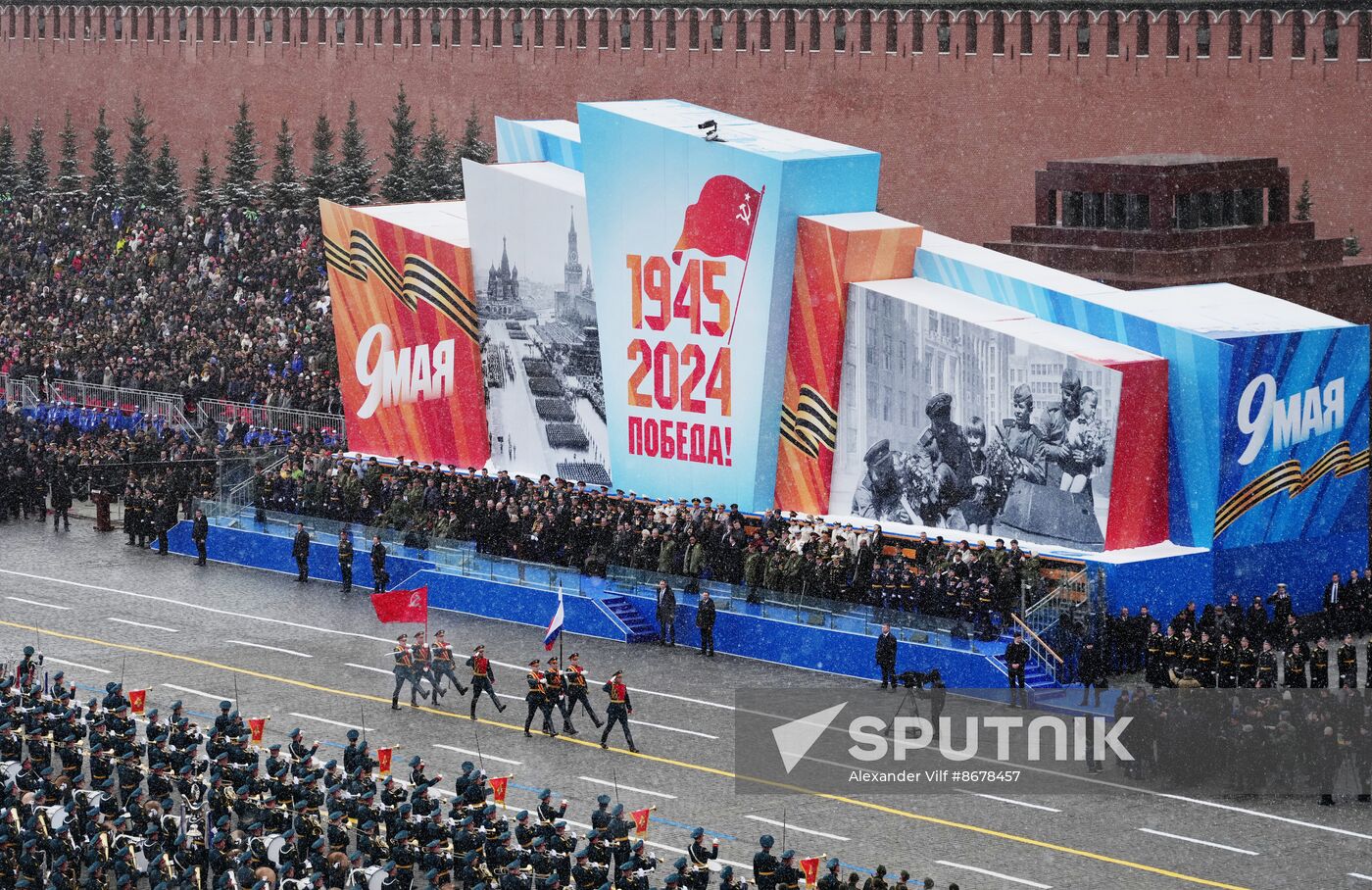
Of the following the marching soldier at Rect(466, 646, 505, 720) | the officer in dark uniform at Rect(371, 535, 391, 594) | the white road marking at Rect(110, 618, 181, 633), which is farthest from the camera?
the officer in dark uniform at Rect(371, 535, 391, 594)

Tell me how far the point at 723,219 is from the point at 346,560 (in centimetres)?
958

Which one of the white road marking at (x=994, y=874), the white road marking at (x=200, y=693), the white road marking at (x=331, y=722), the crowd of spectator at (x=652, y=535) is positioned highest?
the crowd of spectator at (x=652, y=535)

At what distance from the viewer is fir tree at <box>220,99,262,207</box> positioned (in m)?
71.6

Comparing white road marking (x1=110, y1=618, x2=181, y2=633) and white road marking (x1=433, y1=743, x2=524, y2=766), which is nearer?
white road marking (x1=433, y1=743, x2=524, y2=766)

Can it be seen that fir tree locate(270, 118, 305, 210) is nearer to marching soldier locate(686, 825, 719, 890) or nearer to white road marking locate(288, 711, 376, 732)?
white road marking locate(288, 711, 376, 732)

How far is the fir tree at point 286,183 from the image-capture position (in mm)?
70438

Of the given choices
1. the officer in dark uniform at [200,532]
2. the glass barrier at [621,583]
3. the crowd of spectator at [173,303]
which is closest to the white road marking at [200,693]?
the glass barrier at [621,583]

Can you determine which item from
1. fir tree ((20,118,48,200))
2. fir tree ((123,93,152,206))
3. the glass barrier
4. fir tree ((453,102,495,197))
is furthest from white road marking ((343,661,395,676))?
fir tree ((20,118,48,200))

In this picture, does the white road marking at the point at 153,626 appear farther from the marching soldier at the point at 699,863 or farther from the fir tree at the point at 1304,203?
the fir tree at the point at 1304,203

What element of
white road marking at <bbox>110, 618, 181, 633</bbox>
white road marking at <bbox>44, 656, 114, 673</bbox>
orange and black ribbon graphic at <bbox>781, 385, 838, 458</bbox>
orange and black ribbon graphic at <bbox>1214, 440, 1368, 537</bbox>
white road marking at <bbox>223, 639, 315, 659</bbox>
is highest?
orange and black ribbon graphic at <bbox>781, 385, 838, 458</bbox>

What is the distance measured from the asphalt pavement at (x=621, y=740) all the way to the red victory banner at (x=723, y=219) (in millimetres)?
7582

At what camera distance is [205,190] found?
7319 centimetres

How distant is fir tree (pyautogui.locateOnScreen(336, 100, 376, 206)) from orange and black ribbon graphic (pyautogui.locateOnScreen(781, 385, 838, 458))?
26303 mm

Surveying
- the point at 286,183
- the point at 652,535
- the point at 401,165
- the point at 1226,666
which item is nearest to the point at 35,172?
the point at 286,183
